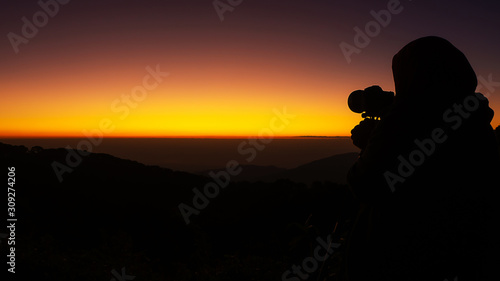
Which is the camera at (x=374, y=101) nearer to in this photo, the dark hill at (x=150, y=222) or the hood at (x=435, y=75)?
the hood at (x=435, y=75)

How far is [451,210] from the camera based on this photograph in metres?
1.69

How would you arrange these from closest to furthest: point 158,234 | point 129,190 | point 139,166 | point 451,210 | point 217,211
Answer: point 451,210 < point 158,234 < point 217,211 < point 129,190 < point 139,166

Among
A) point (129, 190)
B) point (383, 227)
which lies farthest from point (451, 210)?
point (129, 190)

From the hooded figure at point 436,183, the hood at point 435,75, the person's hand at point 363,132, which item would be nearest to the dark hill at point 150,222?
the person's hand at point 363,132

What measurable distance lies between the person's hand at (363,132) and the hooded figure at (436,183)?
0.21m

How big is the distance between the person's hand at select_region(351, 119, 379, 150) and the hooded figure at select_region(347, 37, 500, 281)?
0.69 feet

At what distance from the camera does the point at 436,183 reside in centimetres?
168

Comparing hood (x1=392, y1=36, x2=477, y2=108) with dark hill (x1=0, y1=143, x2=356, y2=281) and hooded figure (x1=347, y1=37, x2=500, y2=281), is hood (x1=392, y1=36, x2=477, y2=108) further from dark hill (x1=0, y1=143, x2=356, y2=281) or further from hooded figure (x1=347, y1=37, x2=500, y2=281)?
dark hill (x1=0, y1=143, x2=356, y2=281)

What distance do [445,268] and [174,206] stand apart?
27935 millimetres

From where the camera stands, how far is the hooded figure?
166cm

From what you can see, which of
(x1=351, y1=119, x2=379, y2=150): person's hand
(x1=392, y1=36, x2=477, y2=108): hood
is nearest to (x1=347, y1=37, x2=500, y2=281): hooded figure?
(x1=392, y1=36, x2=477, y2=108): hood

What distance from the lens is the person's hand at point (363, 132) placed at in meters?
2.01

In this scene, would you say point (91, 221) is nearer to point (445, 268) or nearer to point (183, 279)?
point (183, 279)

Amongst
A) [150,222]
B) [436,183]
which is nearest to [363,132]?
[436,183]
